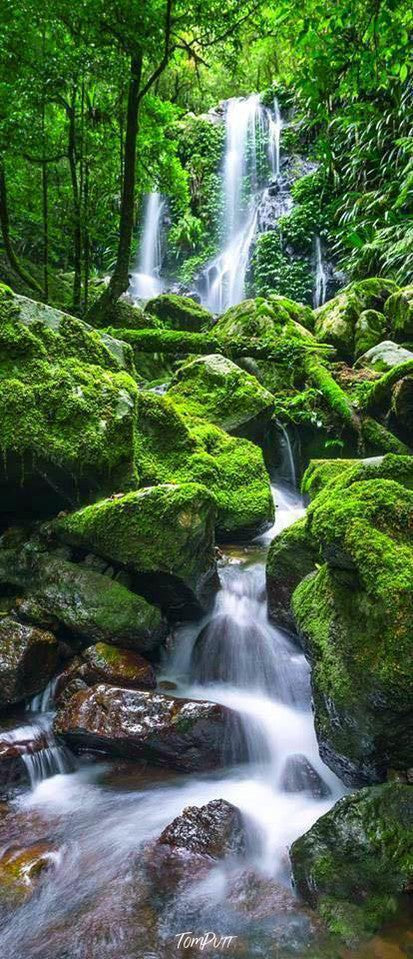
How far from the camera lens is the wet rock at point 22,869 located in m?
2.82

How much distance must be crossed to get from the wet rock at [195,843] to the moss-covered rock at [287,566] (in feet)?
6.77

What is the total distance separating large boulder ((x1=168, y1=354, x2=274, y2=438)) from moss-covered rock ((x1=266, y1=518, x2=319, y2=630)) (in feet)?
8.93

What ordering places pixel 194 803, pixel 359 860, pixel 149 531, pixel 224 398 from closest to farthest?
1. pixel 359 860
2. pixel 194 803
3. pixel 149 531
4. pixel 224 398

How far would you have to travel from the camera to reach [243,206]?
1895 centimetres

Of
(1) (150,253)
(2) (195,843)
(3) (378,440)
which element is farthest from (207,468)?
(1) (150,253)

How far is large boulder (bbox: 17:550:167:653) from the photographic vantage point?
175 inches

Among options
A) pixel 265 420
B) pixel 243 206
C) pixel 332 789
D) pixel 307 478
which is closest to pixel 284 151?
pixel 243 206

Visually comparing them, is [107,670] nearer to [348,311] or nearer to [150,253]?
[348,311]

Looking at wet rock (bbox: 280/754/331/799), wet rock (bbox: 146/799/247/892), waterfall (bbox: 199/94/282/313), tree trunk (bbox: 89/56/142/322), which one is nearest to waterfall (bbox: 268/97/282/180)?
waterfall (bbox: 199/94/282/313)

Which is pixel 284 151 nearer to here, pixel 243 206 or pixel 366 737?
pixel 243 206

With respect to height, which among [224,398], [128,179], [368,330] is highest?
[128,179]

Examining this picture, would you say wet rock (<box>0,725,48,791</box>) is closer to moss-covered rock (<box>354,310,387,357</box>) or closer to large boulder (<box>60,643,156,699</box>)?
large boulder (<box>60,643,156,699</box>)

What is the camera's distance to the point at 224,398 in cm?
761

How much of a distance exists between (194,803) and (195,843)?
46 cm
